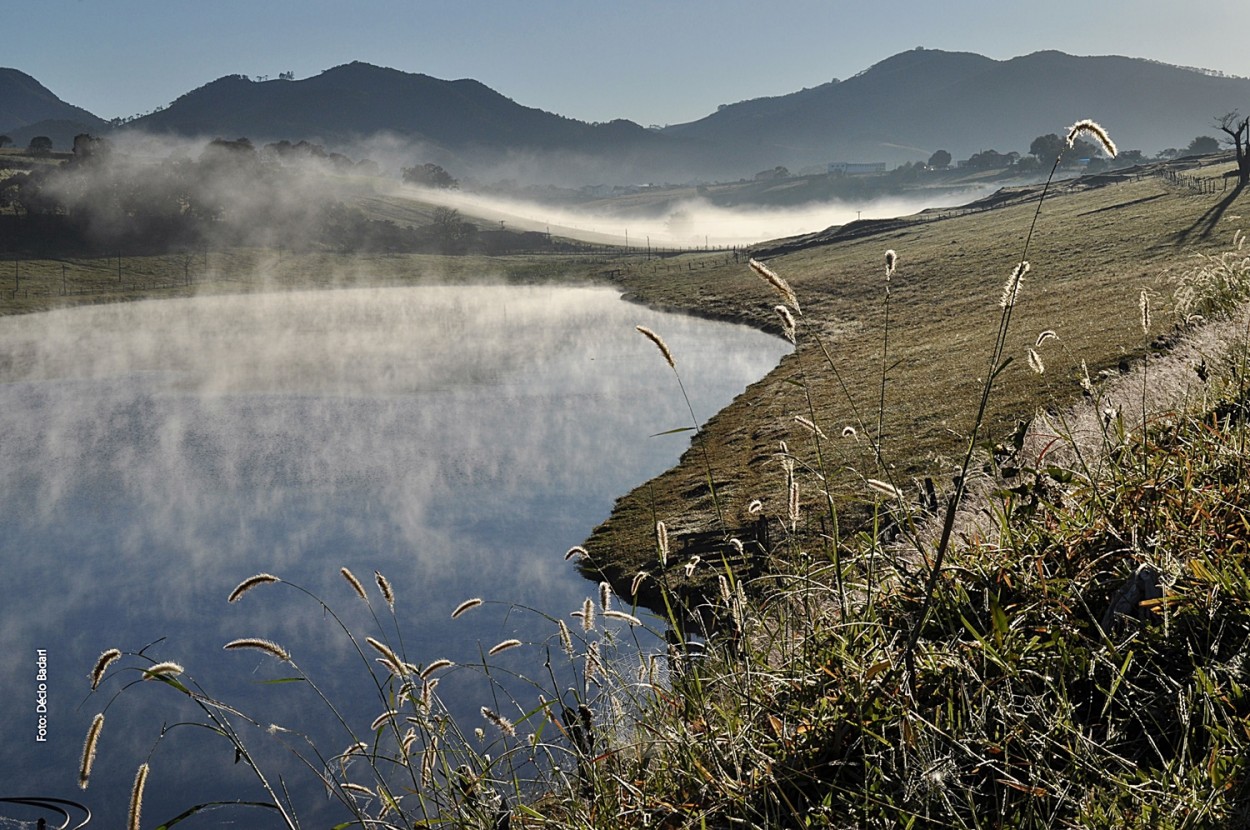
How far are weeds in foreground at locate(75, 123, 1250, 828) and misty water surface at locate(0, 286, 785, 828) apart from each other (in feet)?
8.51

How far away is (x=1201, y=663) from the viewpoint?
507cm

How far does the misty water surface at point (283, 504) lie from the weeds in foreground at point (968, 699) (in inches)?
102

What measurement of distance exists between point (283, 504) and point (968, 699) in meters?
33.6

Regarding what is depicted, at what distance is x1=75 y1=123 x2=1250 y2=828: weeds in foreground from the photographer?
14.9 ft

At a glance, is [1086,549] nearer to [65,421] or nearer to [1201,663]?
[1201,663]

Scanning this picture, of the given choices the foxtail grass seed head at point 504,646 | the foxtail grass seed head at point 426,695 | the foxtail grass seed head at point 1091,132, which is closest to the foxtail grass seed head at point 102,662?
the foxtail grass seed head at point 426,695

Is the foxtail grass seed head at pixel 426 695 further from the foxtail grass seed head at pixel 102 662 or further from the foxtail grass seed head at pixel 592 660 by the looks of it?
the foxtail grass seed head at pixel 102 662

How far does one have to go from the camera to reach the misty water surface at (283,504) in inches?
832

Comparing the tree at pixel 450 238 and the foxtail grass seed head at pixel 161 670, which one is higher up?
the tree at pixel 450 238

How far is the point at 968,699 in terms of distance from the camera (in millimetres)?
5012

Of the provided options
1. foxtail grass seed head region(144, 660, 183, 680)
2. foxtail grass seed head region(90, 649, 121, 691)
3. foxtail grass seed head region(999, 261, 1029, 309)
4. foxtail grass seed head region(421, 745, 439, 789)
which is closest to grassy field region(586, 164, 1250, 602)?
foxtail grass seed head region(999, 261, 1029, 309)

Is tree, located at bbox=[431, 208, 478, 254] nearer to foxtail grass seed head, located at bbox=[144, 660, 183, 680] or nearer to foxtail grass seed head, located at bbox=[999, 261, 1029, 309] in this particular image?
foxtail grass seed head, located at bbox=[999, 261, 1029, 309]

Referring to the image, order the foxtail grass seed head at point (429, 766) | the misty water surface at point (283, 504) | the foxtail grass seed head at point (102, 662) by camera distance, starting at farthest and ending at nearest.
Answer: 1. the misty water surface at point (283, 504)
2. the foxtail grass seed head at point (429, 766)
3. the foxtail grass seed head at point (102, 662)

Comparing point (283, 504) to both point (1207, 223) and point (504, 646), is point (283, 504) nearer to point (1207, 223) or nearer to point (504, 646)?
point (504, 646)
